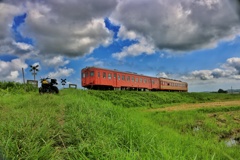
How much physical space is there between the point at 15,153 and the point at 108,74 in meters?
19.9

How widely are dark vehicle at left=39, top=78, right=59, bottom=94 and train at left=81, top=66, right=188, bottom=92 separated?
7.18m

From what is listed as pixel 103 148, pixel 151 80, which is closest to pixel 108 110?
pixel 103 148

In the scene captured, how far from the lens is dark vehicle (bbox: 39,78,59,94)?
13979 mm

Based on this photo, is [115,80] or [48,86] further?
[115,80]

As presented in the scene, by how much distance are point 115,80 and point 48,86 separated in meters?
10.7

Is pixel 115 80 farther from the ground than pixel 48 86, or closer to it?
farther from the ground

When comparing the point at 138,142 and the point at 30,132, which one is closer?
the point at 30,132

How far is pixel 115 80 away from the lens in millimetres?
24188

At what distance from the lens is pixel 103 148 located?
325cm

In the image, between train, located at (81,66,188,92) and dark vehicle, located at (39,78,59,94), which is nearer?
dark vehicle, located at (39,78,59,94)

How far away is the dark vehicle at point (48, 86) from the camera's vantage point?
550 inches

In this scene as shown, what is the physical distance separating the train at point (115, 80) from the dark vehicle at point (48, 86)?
7.18 metres

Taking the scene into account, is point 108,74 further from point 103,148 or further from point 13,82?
point 103,148

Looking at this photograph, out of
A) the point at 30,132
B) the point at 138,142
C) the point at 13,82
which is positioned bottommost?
the point at 138,142
